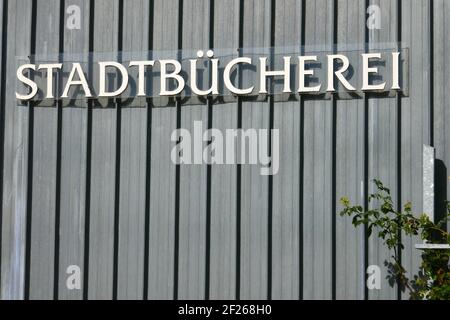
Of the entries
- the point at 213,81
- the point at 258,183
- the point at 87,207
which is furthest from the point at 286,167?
the point at 87,207

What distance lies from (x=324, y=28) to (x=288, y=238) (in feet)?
8.55

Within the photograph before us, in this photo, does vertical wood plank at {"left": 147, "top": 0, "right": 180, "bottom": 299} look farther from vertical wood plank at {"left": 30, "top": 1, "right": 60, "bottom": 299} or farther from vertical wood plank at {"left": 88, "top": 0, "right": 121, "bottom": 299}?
vertical wood plank at {"left": 30, "top": 1, "right": 60, "bottom": 299}

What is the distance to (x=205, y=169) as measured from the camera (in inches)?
495

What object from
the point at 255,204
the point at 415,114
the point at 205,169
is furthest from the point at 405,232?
the point at 205,169

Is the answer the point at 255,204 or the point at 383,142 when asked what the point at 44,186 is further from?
the point at 383,142

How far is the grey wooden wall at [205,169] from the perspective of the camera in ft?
39.8

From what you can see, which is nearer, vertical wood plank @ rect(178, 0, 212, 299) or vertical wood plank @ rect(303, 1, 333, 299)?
vertical wood plank @ rect(303, 1, 333, 299)

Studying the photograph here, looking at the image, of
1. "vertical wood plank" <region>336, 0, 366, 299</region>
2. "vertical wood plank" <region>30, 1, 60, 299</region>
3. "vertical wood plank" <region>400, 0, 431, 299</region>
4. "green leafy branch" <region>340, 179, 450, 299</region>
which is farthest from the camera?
"vertical wood plank" <region>30, 1, 60, 299</region>

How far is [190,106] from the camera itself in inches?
499

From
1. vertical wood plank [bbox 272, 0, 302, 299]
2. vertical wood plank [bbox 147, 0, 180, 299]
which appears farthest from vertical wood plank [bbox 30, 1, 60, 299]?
vertical wood plank [bbox 272, 0, 302, 299]

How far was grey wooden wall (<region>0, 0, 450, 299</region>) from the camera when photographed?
12.1 meters

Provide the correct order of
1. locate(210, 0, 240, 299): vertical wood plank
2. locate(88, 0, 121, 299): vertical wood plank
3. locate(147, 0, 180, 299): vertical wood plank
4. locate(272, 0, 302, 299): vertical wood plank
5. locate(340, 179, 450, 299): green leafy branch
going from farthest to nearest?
locate(88, 0, 121, 299): vertical wood plank → locate(147, 0, 180, 299): vertical wood plank → locate(210, 0, 240, 299): vertical wood plank → locate(272, 0, 302, 299): vertical wood plank → locate(340, 179, 450, 299): green leafy branch

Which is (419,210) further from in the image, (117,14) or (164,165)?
(117,14)

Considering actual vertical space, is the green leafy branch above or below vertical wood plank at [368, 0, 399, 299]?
below
